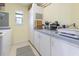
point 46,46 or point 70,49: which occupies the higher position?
point 70,49

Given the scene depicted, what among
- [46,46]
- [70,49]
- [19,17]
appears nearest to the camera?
[70,49]

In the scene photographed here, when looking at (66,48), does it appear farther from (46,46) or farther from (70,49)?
(46,46)

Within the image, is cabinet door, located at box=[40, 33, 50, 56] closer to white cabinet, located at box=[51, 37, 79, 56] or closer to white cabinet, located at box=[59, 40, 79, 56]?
white cabinet, located at box=[51, 37, 79, 56]

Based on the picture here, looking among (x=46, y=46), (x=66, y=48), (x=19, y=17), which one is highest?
(x=19, y=17)

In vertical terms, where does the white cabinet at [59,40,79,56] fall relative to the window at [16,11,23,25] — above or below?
below

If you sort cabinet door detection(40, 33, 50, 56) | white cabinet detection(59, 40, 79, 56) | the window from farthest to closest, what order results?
cabinet door detection(40, 33, 50, 56), the window, white cabinet detection(59, 40, 79, 56)

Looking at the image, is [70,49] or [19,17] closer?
[70,49]

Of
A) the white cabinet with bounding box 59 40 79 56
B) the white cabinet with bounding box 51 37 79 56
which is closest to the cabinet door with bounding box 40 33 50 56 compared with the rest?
the white cabinet with bounding box 51 37 79 56

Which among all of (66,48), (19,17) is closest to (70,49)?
(66,48)

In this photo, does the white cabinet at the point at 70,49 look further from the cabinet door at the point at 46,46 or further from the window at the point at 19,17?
the window at the point at 19,17

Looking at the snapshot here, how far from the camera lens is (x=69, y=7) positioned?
137cm

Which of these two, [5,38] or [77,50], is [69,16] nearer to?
[77,50]

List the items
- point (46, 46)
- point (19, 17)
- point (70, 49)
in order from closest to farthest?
point (70, 49) < point (19, 17) < point (46, 46)

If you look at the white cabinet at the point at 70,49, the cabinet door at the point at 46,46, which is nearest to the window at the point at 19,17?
the cabinet door at the point at 46,46
